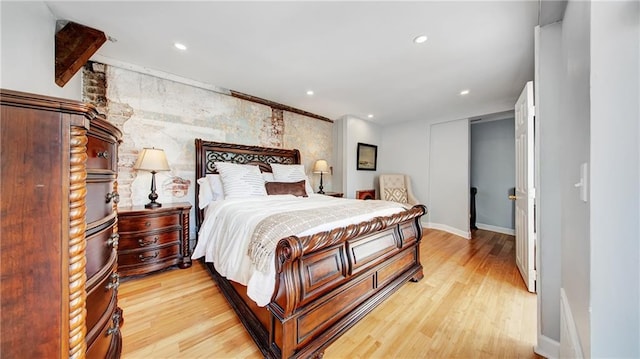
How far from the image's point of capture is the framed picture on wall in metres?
4.86

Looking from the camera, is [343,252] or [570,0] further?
[343,252]

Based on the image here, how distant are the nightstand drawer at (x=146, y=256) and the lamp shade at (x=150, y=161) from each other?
2.94 feet

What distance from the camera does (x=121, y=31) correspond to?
194 centimetres

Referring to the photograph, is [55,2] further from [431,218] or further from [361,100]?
[431,218]

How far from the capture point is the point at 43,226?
697mm

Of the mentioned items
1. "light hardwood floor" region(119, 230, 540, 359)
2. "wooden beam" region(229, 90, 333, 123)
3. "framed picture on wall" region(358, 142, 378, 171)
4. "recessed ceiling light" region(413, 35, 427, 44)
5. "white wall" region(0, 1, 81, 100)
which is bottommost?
"light hardwood floor" region(119, 230, 540, 359)

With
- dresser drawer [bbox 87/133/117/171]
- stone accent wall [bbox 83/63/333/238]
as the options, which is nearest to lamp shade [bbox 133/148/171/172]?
stone accent wall [bbox 83/63/333/238]

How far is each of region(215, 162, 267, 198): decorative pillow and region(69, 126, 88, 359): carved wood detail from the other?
1.81 meters

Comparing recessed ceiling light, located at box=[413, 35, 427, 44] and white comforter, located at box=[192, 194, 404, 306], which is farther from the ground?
recessed ceiling light, located at box=[413, 35, 427, 44]

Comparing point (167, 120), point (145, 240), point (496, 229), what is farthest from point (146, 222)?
point (496, 229)

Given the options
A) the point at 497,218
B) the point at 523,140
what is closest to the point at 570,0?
the point at 523,140

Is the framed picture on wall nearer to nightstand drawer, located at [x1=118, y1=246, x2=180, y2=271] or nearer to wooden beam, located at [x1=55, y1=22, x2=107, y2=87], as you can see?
nightstand drawer, located at [x1=118, y1=246, x2=180, y2=271]

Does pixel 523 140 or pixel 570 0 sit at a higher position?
pixel 570 0

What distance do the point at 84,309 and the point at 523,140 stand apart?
3453mm
